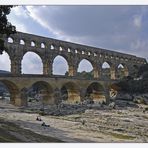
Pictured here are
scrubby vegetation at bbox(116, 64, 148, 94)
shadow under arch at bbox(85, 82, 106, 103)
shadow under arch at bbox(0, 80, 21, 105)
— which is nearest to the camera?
shadow under arch at bbox(0, 80, 21, 105)

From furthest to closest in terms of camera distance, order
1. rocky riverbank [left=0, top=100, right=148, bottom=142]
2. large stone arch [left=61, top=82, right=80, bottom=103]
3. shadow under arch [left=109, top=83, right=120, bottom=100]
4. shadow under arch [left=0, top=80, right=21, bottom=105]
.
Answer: shadow under arch [left=109, top=83, right=120, bottom=100] < large stone arch [left=61, top=82, right=80, bottom=103] < shadow under arch [left=0, top=80, right=21, bottom=105] < rocky riverbank [left=0, top=100, right=148, bottom=142]

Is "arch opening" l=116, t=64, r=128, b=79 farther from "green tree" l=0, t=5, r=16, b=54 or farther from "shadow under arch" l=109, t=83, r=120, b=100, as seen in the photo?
"green tree" l=0, t=5, r=16, b=54

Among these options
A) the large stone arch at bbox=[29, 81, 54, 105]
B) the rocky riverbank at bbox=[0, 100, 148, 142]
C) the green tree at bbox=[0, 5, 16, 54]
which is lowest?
the rocky riverbank at bbox=[0, 100, 148, 142]

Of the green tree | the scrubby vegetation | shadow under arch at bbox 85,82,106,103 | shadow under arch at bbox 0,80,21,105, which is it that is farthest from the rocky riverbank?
shadow under arch at bbox 85,82,106,103

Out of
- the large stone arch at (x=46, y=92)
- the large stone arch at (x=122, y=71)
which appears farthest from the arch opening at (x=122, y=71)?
the large stone arch at (x=46, y=92)

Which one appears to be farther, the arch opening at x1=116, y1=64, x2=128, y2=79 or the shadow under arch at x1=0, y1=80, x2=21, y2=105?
the arch opening at x1=116, y1=64, x2=128, y2=79

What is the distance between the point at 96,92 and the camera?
56.1 meters

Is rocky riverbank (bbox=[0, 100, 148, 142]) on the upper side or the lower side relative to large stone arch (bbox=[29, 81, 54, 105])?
lower

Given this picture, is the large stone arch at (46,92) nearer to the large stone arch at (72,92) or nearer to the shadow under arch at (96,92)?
the large stone arch at (72,92)

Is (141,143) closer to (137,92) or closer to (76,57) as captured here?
(137,92)

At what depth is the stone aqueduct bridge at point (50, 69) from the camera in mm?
41906

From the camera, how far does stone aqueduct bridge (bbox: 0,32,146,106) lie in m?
41.9

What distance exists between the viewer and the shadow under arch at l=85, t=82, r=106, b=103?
55.2m
